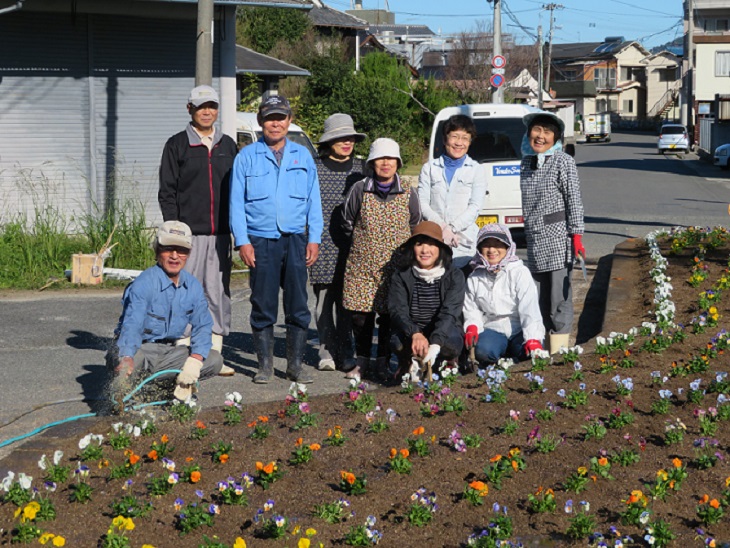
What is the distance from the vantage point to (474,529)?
4211mm

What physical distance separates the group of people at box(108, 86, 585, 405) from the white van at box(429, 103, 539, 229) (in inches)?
262

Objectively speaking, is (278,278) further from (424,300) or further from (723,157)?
(723,157)

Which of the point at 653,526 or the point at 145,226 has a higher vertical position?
the point at 145,226

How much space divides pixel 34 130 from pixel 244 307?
4736 millimetres

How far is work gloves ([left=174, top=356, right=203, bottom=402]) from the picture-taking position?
6.18 meters

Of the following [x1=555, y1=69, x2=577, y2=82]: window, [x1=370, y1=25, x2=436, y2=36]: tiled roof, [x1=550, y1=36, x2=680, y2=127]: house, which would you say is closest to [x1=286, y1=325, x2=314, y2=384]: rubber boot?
[x1=370, y1=25, x2=436, y2=36]: tiled roof

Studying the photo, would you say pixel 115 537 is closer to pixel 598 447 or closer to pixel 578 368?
pixel 598 447

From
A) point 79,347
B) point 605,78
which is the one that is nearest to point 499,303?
point 79,347

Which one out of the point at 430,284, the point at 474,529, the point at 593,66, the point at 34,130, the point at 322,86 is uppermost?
the point at 593,66

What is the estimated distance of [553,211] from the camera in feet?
25.3

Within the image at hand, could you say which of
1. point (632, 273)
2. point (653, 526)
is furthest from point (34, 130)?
point (653, 526)

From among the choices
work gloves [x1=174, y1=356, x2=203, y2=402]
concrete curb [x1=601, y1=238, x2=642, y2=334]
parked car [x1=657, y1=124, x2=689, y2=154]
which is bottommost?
work gloves [x1=174, y1=356, x2=203, y2=402]

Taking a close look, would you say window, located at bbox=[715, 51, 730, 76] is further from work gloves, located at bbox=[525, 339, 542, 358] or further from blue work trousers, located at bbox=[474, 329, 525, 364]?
work gloves, located at bbox=[525, 339, 542, 358]

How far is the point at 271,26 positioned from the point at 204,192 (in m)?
38.3
